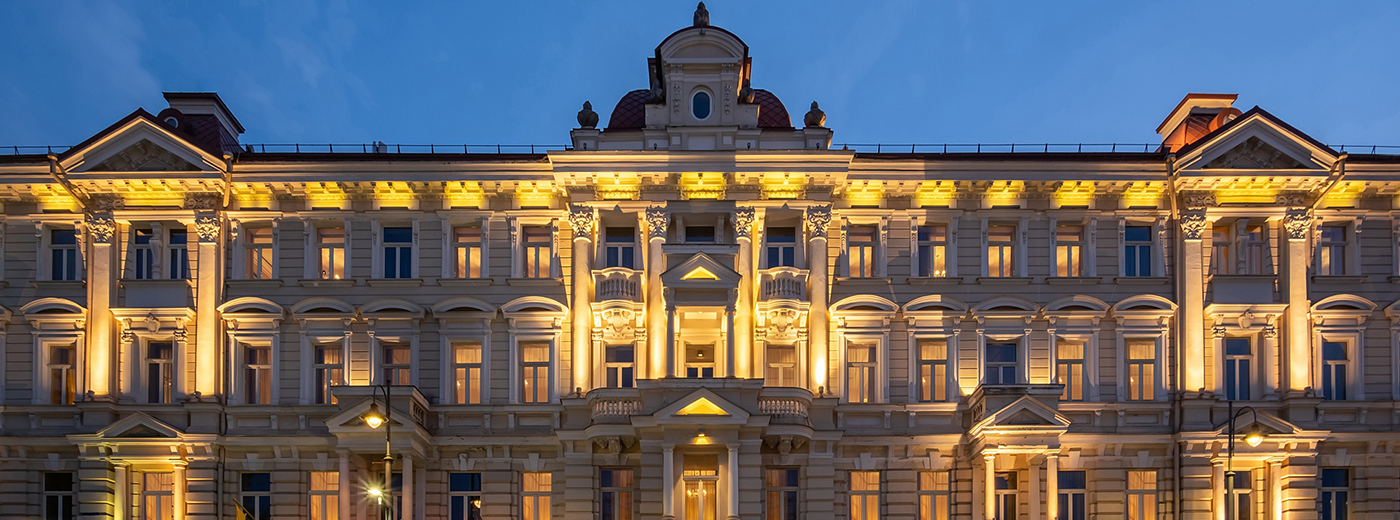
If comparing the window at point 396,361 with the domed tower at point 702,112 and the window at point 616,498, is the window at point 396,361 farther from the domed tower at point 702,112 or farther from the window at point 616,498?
the domed tower at point 702,112

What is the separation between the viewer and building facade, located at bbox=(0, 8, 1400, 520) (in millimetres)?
34750

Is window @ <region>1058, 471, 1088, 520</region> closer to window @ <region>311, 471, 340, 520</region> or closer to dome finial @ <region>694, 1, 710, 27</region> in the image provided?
dome finial @ <region>694, 1, 710, 27</region>

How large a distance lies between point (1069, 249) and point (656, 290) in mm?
11377

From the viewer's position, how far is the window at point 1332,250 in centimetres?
3631

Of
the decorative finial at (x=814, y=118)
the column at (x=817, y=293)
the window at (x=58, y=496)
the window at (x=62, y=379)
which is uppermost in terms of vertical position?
the decorative finial at (x=814, y=118)

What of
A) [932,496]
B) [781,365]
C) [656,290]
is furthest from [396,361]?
[932,496]

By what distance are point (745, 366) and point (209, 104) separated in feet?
56.6

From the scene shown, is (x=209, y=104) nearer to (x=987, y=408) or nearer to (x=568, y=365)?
(x=568, y=365)

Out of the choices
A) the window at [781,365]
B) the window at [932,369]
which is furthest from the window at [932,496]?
the window at [781,365]

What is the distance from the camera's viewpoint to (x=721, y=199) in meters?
35.6

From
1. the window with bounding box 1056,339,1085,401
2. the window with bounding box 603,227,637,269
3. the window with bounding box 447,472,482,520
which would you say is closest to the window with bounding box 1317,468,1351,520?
the window with bounding box 1056,339,1085,401

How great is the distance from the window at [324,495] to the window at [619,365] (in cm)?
766

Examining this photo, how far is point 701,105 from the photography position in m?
35.8

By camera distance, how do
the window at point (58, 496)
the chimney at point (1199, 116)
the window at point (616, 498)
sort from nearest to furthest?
the window at point (616, 498)
the window at point (58, 496)
the chimney at point (1199, 116)
